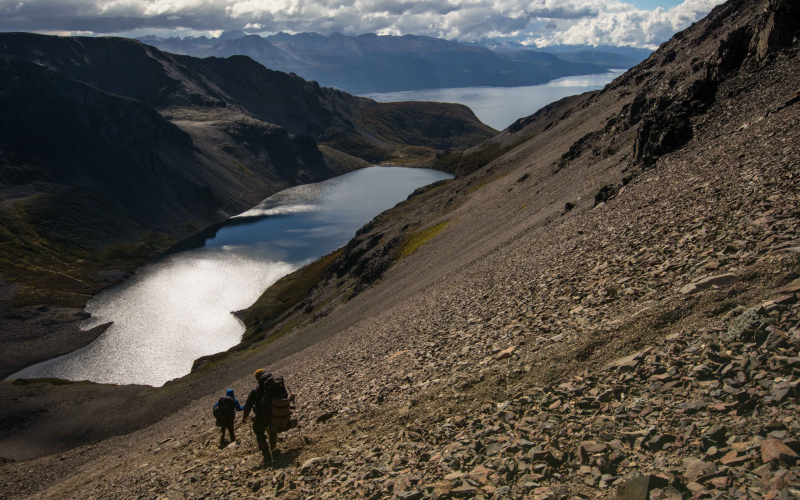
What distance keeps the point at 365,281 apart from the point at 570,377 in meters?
49.9

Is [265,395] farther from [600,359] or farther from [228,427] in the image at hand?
→ [600,359]

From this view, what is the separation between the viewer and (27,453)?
50.0m

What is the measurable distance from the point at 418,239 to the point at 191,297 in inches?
2592

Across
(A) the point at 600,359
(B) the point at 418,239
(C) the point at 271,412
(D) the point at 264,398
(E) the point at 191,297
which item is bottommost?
(A) the point at 600,359

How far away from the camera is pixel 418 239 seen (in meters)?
69.2

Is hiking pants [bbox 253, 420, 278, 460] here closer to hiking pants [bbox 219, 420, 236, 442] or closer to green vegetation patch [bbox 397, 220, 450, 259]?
hiking pants [bbox 219, 420, 236, 442]

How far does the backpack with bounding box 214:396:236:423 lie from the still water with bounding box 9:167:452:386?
210 feet

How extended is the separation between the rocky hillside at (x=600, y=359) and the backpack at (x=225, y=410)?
137cm

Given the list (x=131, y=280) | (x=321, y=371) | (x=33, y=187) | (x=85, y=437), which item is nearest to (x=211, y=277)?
(x=131, y=280)

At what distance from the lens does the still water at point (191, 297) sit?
82.6 m

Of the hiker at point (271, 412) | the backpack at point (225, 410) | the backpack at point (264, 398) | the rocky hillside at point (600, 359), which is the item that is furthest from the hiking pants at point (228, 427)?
the backpack at point (264, 398)

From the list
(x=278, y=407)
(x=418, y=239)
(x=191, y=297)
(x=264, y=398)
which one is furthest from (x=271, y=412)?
(x=191, y=297)

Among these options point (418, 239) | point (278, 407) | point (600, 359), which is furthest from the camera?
point (418, 239)

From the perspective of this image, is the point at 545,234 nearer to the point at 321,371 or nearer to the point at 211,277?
the point at 321,371
